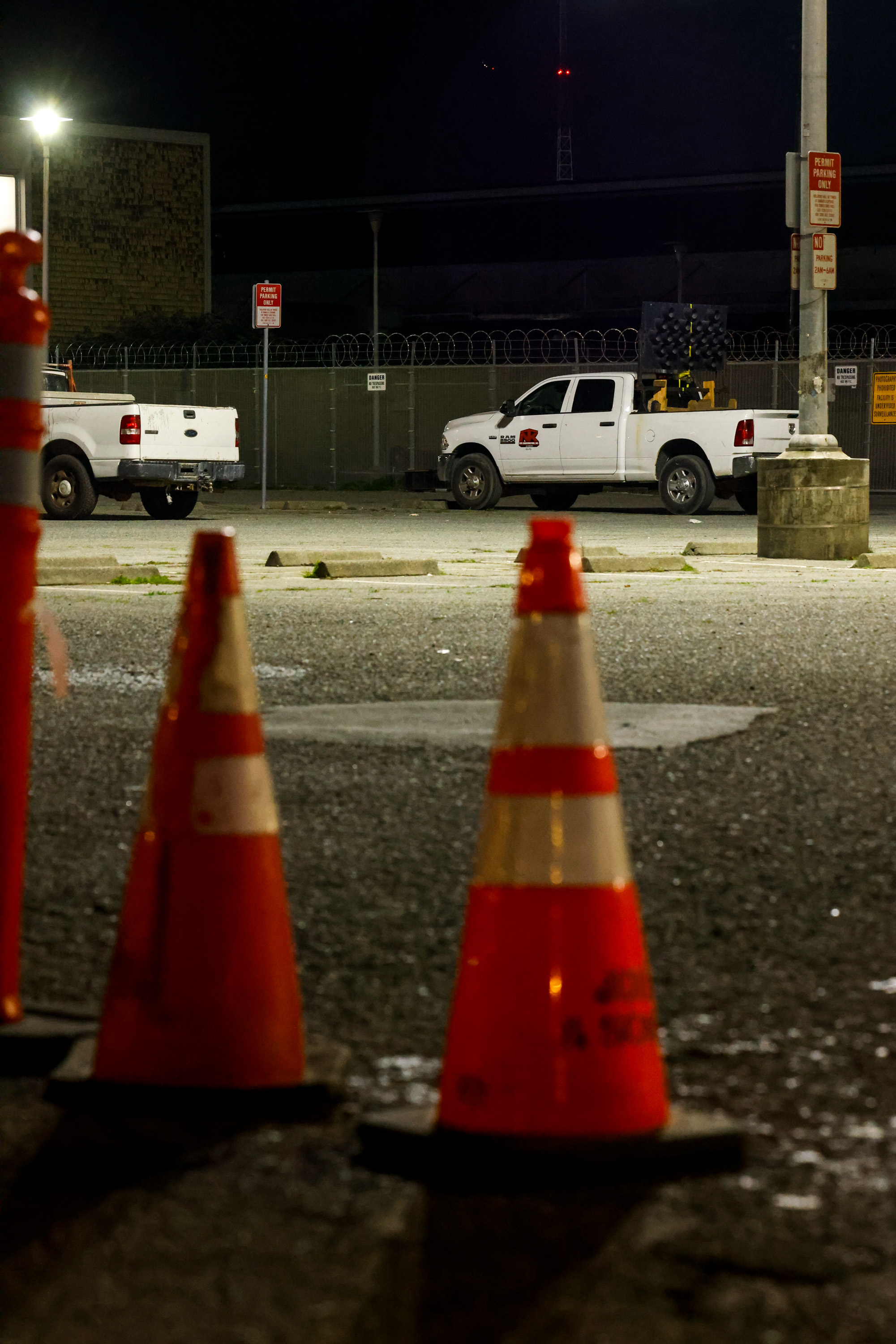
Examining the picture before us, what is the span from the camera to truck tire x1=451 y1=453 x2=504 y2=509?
2836 centimetres

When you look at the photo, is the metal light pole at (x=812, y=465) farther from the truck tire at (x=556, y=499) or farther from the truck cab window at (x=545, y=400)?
the truck tire at (x=556, y=499)

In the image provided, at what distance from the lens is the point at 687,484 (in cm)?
2622

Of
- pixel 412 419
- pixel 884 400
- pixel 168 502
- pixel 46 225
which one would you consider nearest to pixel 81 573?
pixel 168 502

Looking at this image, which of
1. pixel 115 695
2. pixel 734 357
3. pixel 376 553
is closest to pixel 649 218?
pixel 734 357

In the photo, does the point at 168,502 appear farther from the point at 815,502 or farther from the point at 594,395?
the point at 815,502

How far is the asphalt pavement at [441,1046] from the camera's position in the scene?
252 centimetres

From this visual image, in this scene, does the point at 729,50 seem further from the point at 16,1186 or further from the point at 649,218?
the point at 16,1186

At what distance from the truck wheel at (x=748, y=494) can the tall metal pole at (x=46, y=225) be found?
9.44 meters

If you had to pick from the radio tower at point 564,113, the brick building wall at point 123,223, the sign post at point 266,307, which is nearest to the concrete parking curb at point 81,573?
the sign post at point 266,307

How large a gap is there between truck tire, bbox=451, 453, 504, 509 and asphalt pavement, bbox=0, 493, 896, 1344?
19.4 meters

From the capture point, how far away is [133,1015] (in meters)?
3.28

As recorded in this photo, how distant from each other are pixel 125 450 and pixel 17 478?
64.7 feet

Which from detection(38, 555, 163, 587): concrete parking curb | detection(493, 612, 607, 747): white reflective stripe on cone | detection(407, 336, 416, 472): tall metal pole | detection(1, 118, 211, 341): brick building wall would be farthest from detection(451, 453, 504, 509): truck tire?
detection(1, 118, 211, 341): brick building wall

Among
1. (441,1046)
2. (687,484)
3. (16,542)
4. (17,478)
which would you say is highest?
(687,484)
